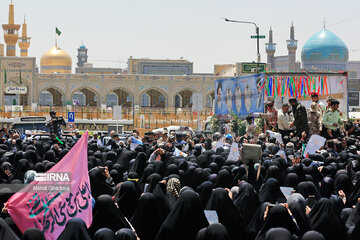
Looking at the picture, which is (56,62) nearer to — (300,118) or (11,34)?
(11,34)

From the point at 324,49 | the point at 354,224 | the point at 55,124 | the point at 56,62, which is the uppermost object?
the point at 324,49

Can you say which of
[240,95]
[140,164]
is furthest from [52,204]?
[240,95]

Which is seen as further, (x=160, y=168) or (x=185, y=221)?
(x=160, y=168)

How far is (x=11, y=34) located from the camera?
60.4 meters

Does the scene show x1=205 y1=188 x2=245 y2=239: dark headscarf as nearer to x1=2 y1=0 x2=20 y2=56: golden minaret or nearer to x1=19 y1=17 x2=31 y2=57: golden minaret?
x1=2 y1=0 x2=20 y2=56: golden minaret

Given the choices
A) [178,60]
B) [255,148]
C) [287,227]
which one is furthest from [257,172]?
[178,60]

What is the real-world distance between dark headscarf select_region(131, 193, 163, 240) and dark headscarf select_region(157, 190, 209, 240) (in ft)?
1.16

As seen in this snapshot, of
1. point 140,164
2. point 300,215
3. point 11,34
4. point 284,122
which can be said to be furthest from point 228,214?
point 11,34

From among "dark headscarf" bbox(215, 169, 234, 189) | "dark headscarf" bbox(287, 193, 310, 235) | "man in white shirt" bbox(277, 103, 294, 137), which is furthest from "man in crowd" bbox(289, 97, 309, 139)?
"dark headscarf" bbox(287, 193, 310, 235)

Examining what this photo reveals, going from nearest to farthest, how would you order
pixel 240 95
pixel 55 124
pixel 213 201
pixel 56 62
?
pixel 213 201
pixel 55 124
pixel 240 95
pixel 56 62

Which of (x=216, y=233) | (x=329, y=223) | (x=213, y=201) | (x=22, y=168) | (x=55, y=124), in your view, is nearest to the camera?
(x=216, y=233)

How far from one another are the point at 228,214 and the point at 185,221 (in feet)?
1.54

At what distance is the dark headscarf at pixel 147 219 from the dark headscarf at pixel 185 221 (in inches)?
13.9

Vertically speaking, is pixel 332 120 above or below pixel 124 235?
above
